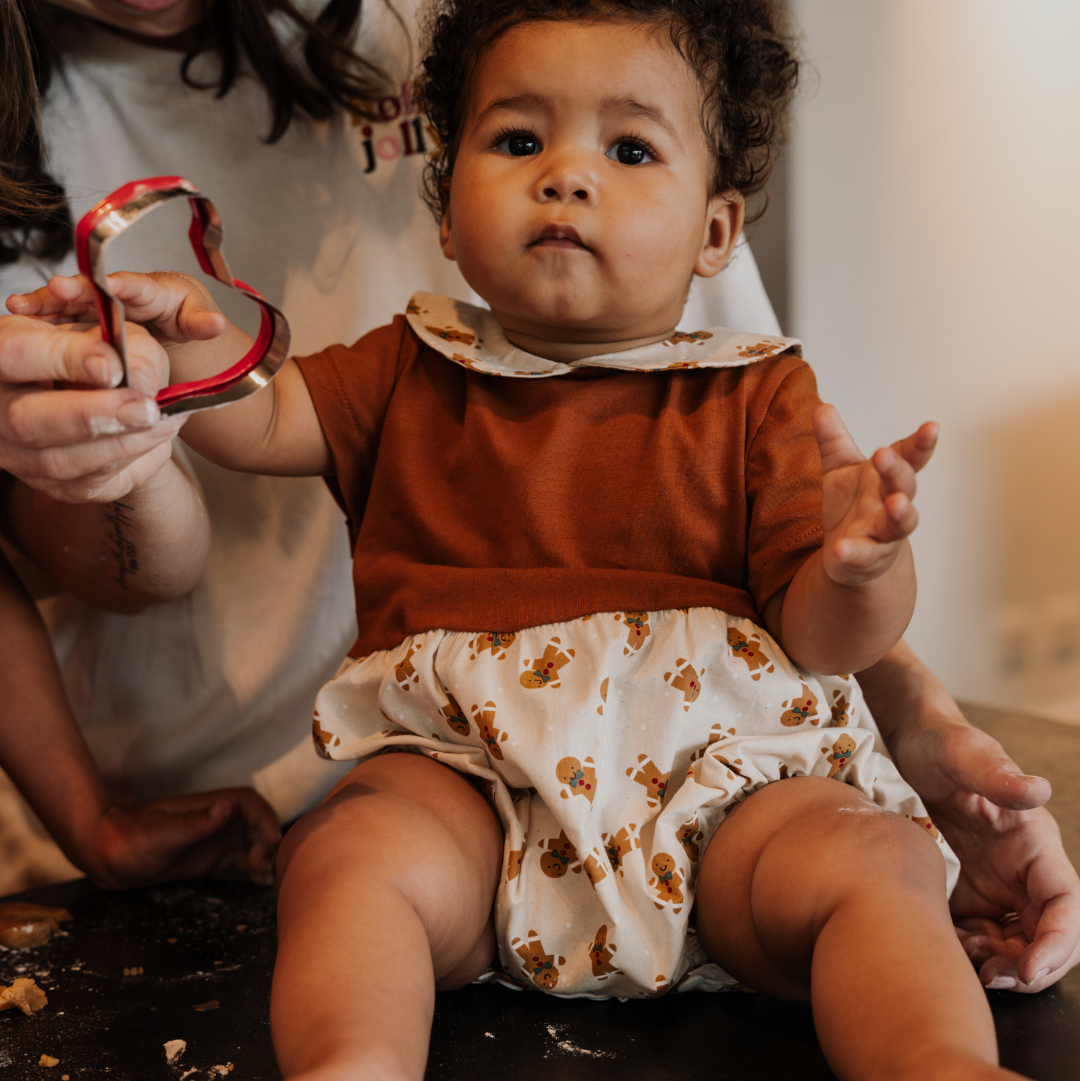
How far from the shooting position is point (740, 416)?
80 centimetres

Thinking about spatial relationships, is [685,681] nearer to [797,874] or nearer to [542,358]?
[797,874]

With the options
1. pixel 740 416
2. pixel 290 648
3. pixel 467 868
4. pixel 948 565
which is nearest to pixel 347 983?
pixel 467 868

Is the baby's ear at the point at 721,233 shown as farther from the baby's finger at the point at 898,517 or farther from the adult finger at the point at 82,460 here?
the adult finger at the point at 82,460

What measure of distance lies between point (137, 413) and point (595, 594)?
337 mm

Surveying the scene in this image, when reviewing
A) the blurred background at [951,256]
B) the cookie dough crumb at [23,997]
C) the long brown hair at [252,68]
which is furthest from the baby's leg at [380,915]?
the blurred background at [951,256]

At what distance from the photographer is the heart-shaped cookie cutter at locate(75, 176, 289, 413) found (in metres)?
0.49

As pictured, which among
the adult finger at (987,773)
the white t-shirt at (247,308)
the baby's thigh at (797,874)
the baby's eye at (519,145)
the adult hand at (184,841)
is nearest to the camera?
the baby's thigh at (797,874)

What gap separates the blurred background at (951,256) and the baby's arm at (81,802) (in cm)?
111

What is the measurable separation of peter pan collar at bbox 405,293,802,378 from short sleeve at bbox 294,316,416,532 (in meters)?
0.03

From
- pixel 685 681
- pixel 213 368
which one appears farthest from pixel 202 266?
pixel 685 681

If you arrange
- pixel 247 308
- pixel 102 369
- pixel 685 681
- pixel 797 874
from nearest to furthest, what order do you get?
pixel 102 369 < pixel 797 874 < pixel 685 681 < pixel 247 308

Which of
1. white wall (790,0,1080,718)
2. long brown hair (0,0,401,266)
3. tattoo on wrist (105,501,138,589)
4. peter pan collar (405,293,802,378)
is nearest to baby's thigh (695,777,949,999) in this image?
peter pan collar (405,293,802,378)

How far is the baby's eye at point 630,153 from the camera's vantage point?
0.80m

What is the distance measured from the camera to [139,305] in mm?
597
